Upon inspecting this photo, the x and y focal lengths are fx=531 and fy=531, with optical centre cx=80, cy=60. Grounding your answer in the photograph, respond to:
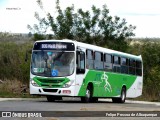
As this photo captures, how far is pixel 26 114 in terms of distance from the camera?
14.9 metres

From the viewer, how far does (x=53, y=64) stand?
1050 inches

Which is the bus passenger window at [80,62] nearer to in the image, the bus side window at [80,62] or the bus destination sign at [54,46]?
the bus side window at [80,62]

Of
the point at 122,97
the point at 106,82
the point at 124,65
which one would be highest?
the point at 124,65

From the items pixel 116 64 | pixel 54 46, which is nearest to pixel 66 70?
pixel 54 46

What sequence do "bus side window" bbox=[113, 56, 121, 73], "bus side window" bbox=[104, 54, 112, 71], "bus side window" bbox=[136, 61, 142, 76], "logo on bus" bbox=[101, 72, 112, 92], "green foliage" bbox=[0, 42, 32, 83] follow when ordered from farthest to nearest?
"green foliage" bbox=[0, 42, 32, 83] → "bus side window" bbox=[136, 61, 142, 76] → "bus side window" bbox=[113, 56, 121, 73] → "bus side window" bbox=[104, 54, 112, 71] → "logo on bus" bbox=[101, 72, 112, 92]

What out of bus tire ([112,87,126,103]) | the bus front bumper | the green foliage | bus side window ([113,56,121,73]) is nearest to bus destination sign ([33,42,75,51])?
the bus front bumper

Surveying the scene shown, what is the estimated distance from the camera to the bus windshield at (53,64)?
2655 cm

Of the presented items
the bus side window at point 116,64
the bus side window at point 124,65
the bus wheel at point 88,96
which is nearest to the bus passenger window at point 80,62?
the bus wheel at point 88,96

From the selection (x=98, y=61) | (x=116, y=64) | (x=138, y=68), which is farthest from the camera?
(x=138, y=68)

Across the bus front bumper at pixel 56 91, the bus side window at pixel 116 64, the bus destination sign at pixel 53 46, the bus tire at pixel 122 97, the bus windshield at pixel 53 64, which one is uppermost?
the bus destination sign at pixel 53 46

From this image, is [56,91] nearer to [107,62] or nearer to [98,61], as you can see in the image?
[98,61]

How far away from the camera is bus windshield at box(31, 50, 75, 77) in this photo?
26.5 metres

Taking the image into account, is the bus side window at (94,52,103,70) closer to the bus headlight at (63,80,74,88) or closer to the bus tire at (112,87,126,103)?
the bus headlight at (63,80,74,88)

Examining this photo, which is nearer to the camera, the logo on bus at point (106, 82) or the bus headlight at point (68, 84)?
the bus headlight at point (68, 84)
